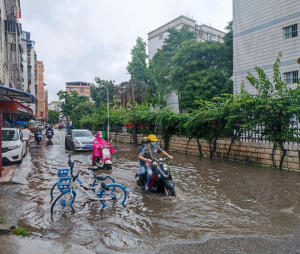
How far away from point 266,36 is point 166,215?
769 inches

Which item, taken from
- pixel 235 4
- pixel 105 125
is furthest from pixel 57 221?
pixel 105 125

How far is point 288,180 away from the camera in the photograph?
359 inches

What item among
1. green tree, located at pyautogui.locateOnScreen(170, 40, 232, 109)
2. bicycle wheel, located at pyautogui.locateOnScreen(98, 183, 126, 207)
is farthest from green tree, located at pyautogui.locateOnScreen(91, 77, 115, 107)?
bicycle wheel, located at pyautogui.locateOnScreen(98, 183, 126, 207)

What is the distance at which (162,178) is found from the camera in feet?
22.3

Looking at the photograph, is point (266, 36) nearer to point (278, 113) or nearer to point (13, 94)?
point (278, 113)

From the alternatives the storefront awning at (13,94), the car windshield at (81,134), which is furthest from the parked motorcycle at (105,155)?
the car windshield at (81,134)

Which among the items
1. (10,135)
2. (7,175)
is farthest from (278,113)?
(10,135)

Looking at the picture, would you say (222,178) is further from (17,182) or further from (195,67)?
(195,67)

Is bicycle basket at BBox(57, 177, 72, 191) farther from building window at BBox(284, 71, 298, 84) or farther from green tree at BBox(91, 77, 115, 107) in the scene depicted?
green tree at BBox(91, 77, 115, 107)

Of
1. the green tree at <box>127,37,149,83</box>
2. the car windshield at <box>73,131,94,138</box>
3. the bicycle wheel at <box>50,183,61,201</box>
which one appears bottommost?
the bicycle wheel at <box>50,183,61,201</box>

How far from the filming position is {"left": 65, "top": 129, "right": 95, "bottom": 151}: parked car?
18.0 meters

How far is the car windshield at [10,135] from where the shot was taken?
1281 centimetres

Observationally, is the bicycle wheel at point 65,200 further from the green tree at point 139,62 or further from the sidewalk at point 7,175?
the green tree at point 139,62

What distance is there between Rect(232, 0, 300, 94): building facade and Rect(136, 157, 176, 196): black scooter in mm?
15597
